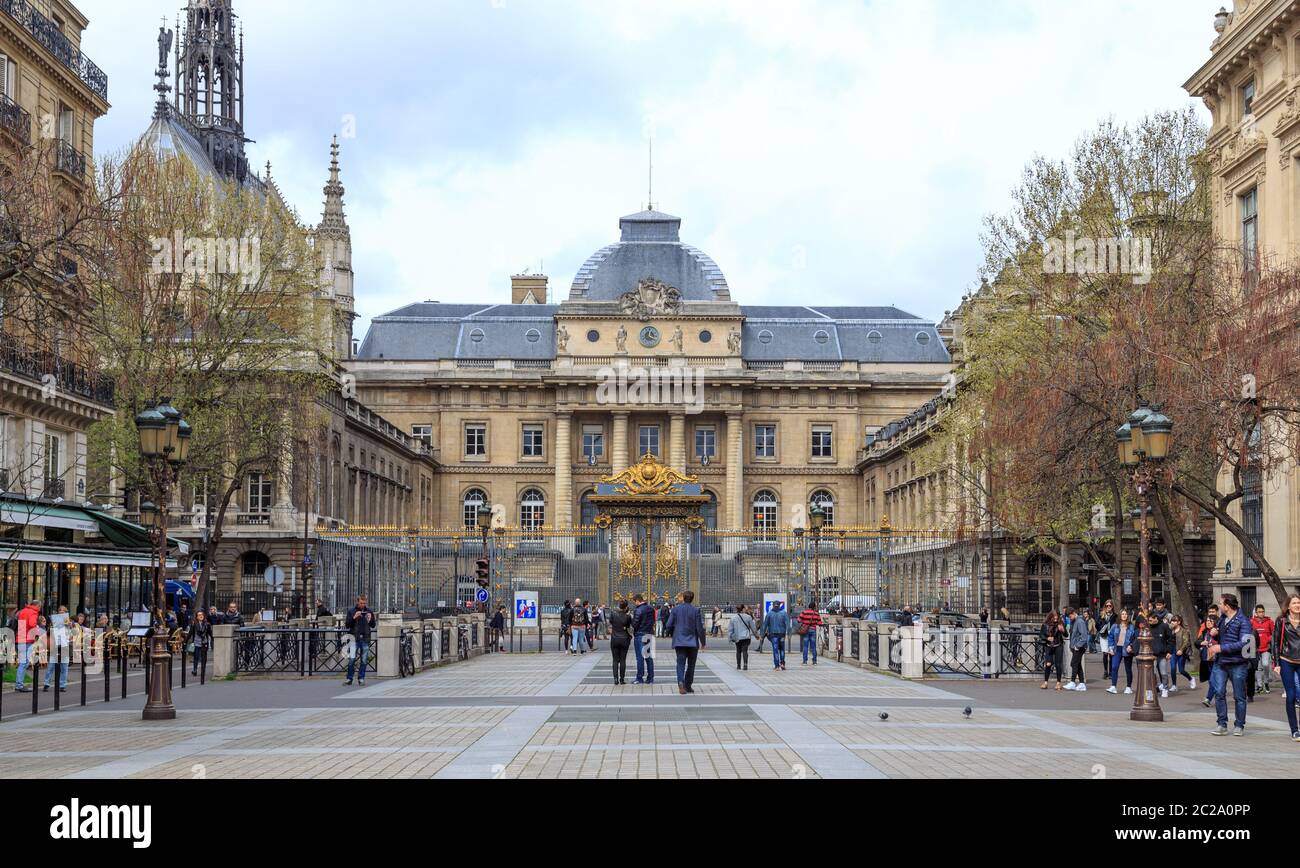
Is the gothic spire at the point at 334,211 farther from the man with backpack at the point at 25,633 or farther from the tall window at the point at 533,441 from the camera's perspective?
the man with backpack at the point at 25,633

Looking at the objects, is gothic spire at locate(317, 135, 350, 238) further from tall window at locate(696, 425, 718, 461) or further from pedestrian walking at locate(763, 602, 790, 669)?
pedestrian walking at locate(763, 602, 790, 669)

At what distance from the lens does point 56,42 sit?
37.5 metres

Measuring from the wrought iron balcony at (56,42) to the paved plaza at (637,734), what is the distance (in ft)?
57.4

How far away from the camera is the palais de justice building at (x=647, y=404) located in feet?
309

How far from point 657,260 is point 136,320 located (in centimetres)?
6021

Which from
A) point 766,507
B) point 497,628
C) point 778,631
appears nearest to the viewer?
point 778,631

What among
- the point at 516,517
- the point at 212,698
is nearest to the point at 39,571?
the point at 212,698

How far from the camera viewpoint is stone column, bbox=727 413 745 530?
93312 mm

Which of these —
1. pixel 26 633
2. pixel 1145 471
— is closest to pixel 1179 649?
pixel 1145 471

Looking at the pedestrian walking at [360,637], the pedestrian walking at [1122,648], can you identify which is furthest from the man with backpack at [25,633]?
the pedestrian walking at [1122,648]

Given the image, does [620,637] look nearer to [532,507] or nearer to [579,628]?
[579,628]

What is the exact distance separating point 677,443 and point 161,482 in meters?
70.8

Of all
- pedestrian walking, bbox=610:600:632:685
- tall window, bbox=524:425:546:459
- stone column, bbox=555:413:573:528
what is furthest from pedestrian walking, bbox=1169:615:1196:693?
tall window, bbox=524:425:546:459
